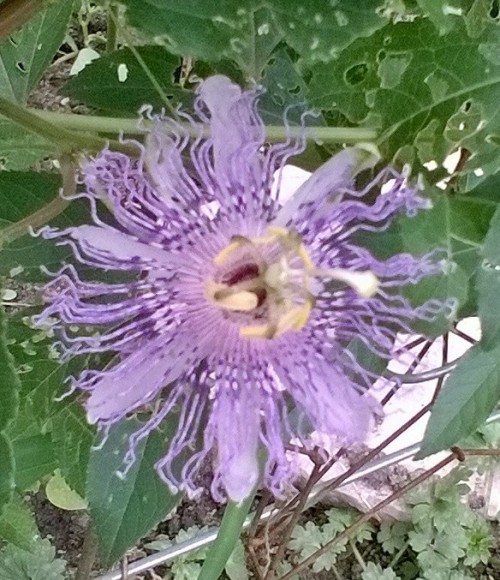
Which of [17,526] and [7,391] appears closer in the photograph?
[7,391]

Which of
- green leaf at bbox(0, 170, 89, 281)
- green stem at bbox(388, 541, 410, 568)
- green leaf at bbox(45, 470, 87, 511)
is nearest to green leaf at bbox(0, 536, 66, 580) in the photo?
green leaf at bbox(45, 470, 87, 511)

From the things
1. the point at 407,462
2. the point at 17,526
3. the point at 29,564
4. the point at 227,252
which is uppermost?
Answer: the point at 227,252

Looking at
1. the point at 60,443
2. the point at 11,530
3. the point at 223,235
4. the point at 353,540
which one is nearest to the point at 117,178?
the point at 223,235

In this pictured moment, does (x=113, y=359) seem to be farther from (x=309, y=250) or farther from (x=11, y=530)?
(x=11, y=530)

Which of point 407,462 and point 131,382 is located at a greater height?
point 131,382

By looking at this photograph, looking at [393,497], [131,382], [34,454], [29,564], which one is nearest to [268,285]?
[131,382]

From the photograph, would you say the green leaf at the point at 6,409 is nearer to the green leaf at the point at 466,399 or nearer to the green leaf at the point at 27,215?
the green leaf at the point at 27,215

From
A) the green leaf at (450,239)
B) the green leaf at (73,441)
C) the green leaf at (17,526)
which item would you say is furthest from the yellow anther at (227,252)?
the green leaf at (17,526)

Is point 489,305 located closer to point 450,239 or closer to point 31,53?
point 450,239

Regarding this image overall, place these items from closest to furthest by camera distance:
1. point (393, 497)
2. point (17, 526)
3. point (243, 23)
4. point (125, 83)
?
1. point (243, 23)
2. point (125, 83)
3. point (17, 526)
4. point (393, 497)
